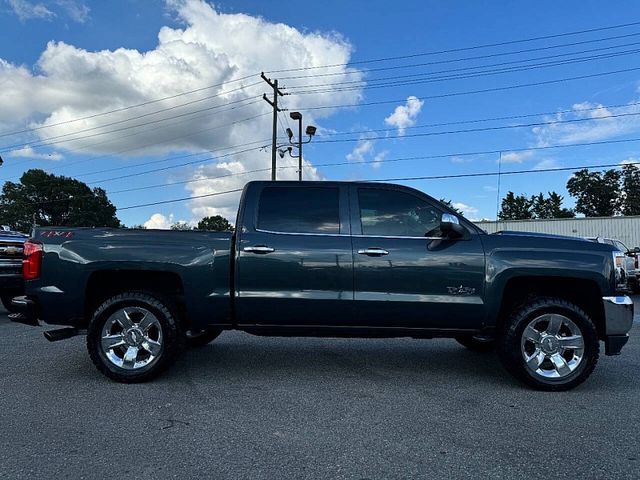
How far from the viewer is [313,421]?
3.83m

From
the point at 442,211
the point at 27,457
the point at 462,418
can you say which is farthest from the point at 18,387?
the point at 442,211

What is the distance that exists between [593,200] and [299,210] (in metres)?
86.2

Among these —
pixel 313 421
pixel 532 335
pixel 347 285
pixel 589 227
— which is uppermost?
pixel 589 227

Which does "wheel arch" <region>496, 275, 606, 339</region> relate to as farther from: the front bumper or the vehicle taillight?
the vehicle taillight

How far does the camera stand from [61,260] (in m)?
4.80

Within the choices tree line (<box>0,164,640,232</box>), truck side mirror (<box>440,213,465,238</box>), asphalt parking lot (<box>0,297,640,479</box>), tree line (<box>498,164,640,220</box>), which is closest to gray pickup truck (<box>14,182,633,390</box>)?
truck side mirror (<box>440,213,465,238</box>)

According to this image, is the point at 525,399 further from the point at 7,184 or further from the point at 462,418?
the point at 7,184

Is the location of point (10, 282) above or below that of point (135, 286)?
below

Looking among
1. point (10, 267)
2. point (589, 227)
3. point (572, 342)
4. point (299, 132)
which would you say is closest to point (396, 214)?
point (572, 342)

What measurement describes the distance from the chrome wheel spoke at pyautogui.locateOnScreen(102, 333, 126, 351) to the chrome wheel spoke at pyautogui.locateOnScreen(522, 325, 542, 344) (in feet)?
12.4

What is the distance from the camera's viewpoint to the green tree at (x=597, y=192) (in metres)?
77.2

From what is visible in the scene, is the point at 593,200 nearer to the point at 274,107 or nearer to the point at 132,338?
the point at 274,107

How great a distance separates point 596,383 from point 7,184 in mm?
80072

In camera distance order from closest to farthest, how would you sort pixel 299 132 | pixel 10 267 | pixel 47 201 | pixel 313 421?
pixel 313 421 < pixel 10 267 < pixel 299 132 < pixel 47 201
